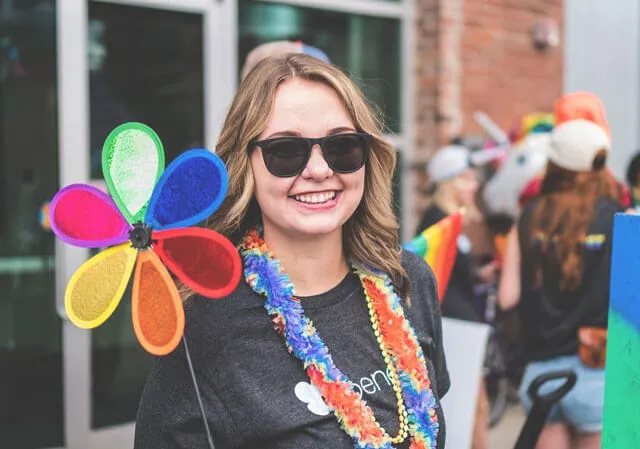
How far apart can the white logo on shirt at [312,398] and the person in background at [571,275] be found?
1.65 meters

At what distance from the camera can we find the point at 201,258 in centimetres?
141

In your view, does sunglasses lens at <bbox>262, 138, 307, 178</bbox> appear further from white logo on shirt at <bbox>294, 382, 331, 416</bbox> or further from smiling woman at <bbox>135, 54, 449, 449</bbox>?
white logo on shirt at <bbox>294, 382, 331, 416</bbox>

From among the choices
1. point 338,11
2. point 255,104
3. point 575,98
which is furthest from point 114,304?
point 338,11

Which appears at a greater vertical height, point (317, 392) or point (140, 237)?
point (140, 237)

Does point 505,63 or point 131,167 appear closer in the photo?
point 131,167

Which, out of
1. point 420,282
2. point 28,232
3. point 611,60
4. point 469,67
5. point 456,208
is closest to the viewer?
point 420,282

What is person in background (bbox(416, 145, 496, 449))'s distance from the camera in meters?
3.86

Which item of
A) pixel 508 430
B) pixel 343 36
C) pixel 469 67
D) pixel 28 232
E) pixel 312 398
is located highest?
pixel 343 36

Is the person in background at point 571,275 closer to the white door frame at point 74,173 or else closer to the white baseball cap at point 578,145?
the white baseball cap at point 578,145

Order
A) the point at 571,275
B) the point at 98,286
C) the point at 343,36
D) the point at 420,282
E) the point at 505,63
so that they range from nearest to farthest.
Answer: the point at 98,286 < the point at 420,282 < the point at 571,275 < the point at 343,36 < the point at 505,63

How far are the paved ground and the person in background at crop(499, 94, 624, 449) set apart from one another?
1893 millimetres

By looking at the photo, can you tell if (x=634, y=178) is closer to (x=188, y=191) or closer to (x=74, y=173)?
(x=74, y=173)

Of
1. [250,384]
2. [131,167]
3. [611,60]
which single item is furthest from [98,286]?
[611,60]

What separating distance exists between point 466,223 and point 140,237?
4.30m
